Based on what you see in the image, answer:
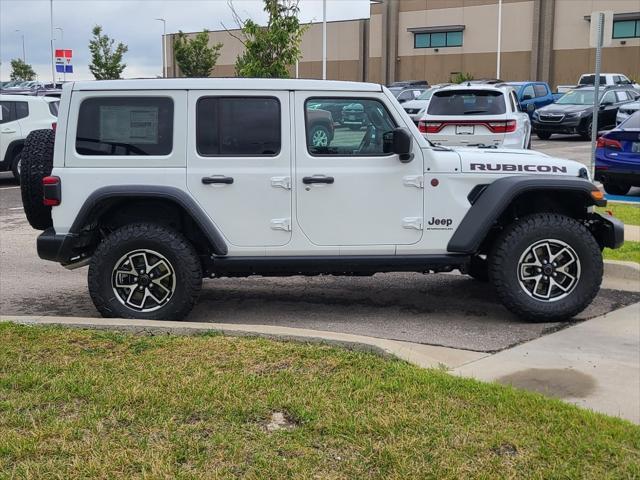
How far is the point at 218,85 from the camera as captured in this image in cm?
635

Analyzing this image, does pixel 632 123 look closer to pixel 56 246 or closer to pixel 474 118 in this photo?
pixel 474 118

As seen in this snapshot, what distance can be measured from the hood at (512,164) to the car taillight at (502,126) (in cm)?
848

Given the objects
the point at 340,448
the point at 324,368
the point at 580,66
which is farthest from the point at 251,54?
the point at 580,66

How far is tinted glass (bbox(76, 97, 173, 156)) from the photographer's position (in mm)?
6289

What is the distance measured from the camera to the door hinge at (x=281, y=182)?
6281mm

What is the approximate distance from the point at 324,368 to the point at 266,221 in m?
1.74

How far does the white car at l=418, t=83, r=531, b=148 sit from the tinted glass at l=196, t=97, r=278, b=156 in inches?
349

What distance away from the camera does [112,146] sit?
631 cm

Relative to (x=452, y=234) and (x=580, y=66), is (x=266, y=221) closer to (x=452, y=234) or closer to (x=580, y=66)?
(x=452, y=234)

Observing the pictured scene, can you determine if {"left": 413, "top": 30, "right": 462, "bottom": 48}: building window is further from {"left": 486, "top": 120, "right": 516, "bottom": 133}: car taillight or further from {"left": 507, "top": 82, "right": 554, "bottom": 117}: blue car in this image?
{"left": 486, "top": 120, "right": 516, "bottom": 133}: car taillight

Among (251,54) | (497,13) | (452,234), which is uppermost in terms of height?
(497,13)

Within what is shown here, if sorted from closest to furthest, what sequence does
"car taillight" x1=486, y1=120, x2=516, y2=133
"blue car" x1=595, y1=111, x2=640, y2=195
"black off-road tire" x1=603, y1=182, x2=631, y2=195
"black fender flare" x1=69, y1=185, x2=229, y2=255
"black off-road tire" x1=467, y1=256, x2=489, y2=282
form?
"black fender flare" x1=69, y1=185, x2=229, y2=255
"black off-road tire" x1=467, y1=256, x2=489, y2=282
"blue car" x1=595, y1=111, x2=640, y2=195
"black off-road tire" x1=603, y1=182, x2=631, y2=195
"car taillight" x1=486, y1=120, x2=516, y2=133

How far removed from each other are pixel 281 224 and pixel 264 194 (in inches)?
10.2

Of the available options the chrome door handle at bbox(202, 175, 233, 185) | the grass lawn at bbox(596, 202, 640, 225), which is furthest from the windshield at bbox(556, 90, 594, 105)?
the chrome door handle at bbox(202, 175, 233, 185)
